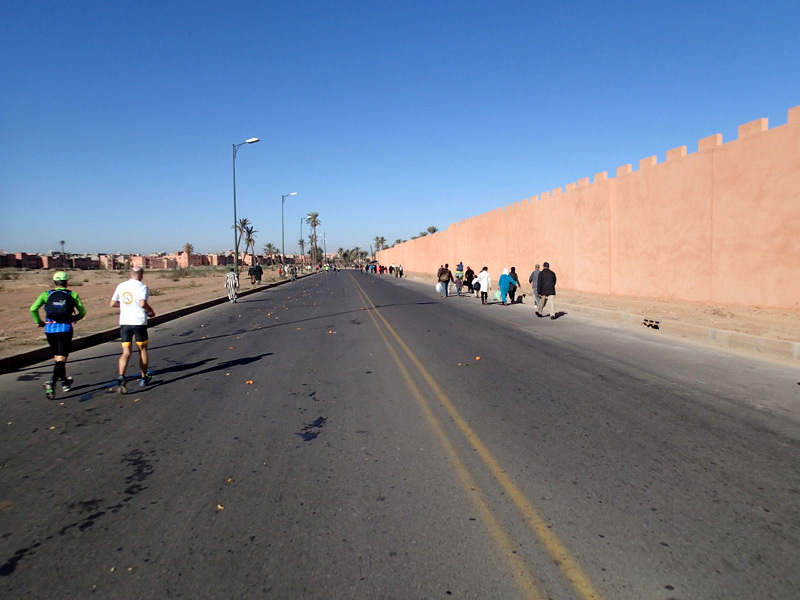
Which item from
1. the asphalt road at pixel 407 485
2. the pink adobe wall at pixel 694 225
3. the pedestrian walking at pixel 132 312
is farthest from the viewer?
the pink adobe wall at pixel 694 225

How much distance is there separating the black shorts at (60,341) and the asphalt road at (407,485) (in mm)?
683

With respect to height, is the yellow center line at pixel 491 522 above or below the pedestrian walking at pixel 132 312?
below

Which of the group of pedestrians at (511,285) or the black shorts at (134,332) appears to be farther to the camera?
the group of pedestrians at (511,285)

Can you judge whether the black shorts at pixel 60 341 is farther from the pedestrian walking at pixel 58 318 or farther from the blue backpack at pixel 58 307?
the blue backpack at pixel 58 307

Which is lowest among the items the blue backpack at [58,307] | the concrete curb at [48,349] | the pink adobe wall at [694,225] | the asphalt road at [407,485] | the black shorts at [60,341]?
the asphalt road at [407,485]

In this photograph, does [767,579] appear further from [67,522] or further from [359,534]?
[67,522]

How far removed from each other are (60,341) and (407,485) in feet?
18.8

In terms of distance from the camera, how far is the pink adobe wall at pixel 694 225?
1465 cm

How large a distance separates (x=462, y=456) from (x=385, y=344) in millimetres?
6903

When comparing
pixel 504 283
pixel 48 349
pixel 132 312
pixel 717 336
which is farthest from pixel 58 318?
pixel 504 283

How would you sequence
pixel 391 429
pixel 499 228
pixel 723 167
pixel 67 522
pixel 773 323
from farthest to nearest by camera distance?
1. pixel 499 228
2. pixel 723 167
3. pixel 773 323
4. pixel 391 429
5. pixel 67 522

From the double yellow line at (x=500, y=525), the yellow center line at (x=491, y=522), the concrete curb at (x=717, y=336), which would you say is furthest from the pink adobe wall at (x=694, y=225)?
the yellow center line at (x=491, y=522)

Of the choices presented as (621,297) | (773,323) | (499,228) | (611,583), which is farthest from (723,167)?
(499,228)

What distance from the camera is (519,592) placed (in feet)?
9.15
